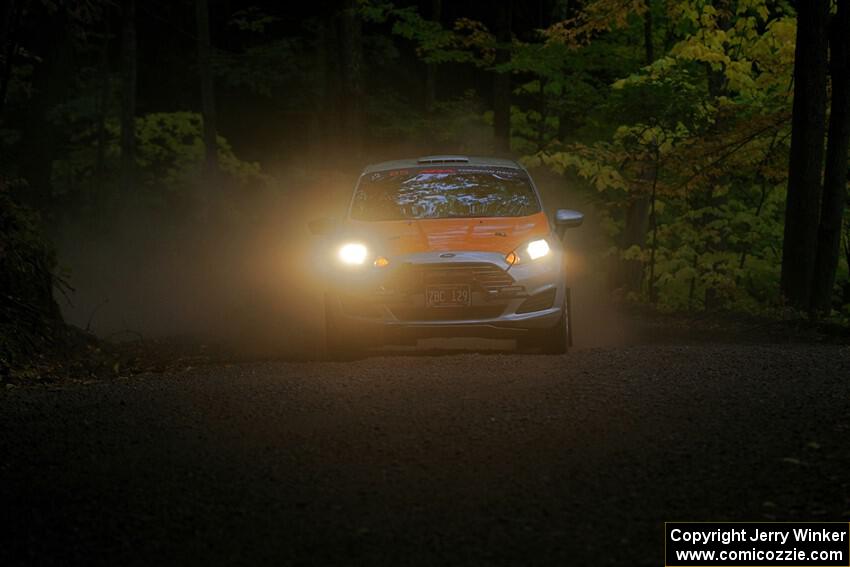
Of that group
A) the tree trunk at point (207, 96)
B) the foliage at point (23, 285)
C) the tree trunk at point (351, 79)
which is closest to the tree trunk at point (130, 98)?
the tree trunk at point (207, 96)

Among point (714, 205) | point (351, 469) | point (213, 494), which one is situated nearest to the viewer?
point (213, 494)

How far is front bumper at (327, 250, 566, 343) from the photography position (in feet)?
33.0

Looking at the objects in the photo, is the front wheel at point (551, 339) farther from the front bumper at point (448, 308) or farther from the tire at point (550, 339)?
the front bumper at point (448, 308)

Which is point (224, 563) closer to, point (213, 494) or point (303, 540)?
point (303, 540)

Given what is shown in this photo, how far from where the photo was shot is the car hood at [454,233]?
1020 centimetres

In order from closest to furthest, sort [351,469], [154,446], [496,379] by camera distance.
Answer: [351,469] → [154,446] → [496,379]

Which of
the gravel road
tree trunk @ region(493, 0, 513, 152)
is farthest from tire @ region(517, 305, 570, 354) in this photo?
tree trunk @ region(493, 0, 513, 152)

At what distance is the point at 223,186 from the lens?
33062 mm

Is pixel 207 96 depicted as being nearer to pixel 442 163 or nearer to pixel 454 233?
pixel 442 163

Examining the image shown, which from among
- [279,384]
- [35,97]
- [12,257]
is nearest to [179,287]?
[35,97]

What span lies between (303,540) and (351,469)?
1.22m

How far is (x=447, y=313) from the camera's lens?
1009 cm

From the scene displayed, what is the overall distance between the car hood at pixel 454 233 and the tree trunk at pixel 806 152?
6.74 metres

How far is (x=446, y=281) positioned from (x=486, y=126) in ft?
70.4
